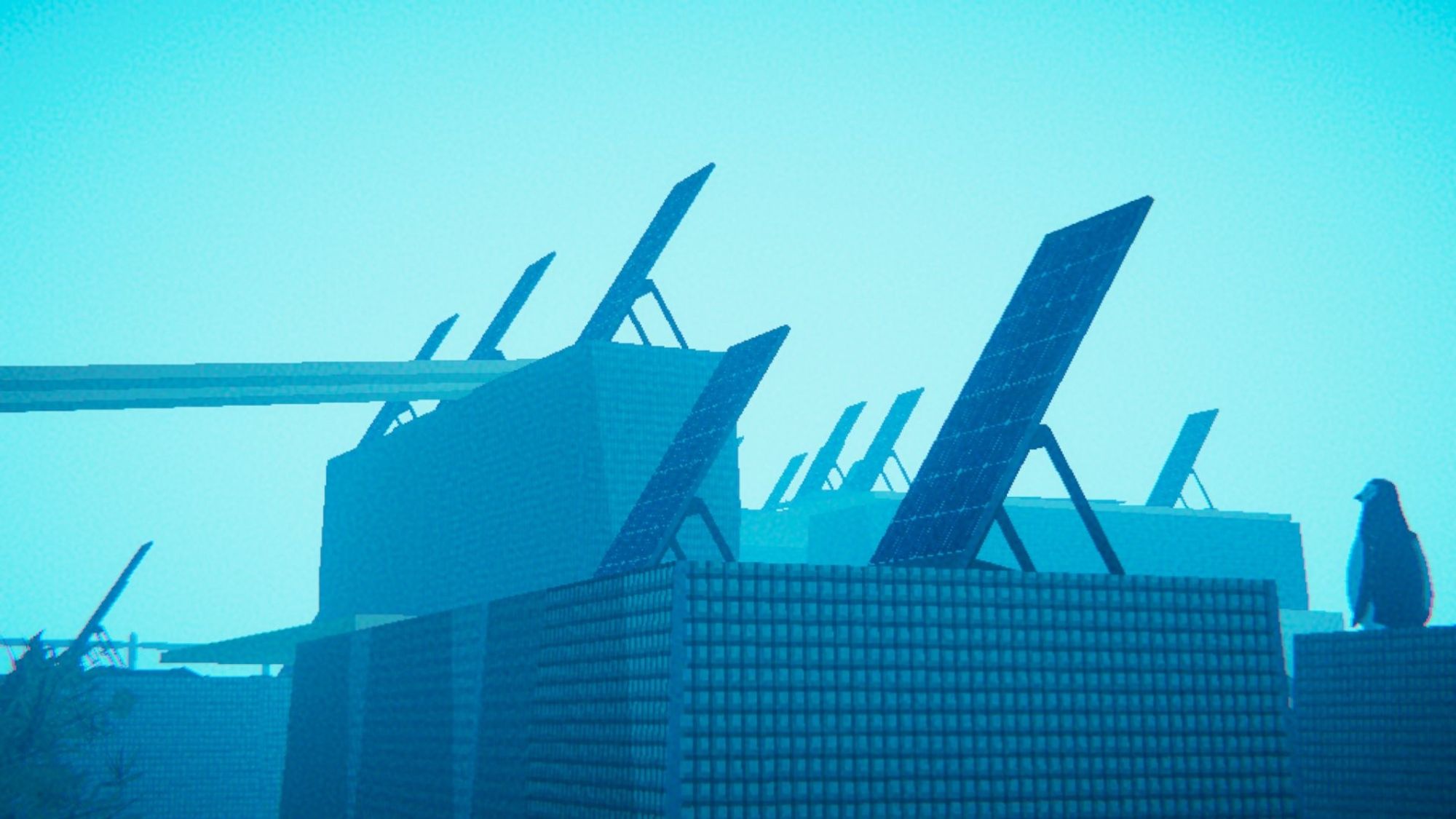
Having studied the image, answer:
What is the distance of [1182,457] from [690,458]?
41.2 m

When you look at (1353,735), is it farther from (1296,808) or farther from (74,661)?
(74,661)

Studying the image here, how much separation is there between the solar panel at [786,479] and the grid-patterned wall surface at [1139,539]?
11.5m

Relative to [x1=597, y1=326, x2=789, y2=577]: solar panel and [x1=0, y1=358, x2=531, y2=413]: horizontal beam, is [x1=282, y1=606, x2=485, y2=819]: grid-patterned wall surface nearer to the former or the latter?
[x1=597, y1=326, x2=789, y2=577]: solar panel

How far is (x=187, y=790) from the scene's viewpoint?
4062 cm

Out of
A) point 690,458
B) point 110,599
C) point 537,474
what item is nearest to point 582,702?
point 690,458

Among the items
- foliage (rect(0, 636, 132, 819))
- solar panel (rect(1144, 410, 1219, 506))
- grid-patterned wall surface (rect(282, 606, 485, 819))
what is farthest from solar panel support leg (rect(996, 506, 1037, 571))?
solar panel (rect(1144, 410, 1219, 506))

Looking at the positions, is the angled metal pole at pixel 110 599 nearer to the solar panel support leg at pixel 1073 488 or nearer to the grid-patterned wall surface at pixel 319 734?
the grid-patterned wall surface at pixel 319 734

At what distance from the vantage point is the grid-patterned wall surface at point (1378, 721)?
20.3 m

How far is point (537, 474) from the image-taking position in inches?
1303

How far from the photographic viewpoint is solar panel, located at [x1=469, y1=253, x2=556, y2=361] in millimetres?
42438

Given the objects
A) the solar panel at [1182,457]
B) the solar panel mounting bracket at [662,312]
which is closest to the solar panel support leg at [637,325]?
the solar panel mounting bracket at [662,312]

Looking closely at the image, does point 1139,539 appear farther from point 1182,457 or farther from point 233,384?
point 233,384

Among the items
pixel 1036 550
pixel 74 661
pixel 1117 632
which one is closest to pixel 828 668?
pixel 1117 632

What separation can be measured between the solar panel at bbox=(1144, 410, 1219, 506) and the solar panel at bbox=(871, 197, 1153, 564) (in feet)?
133
